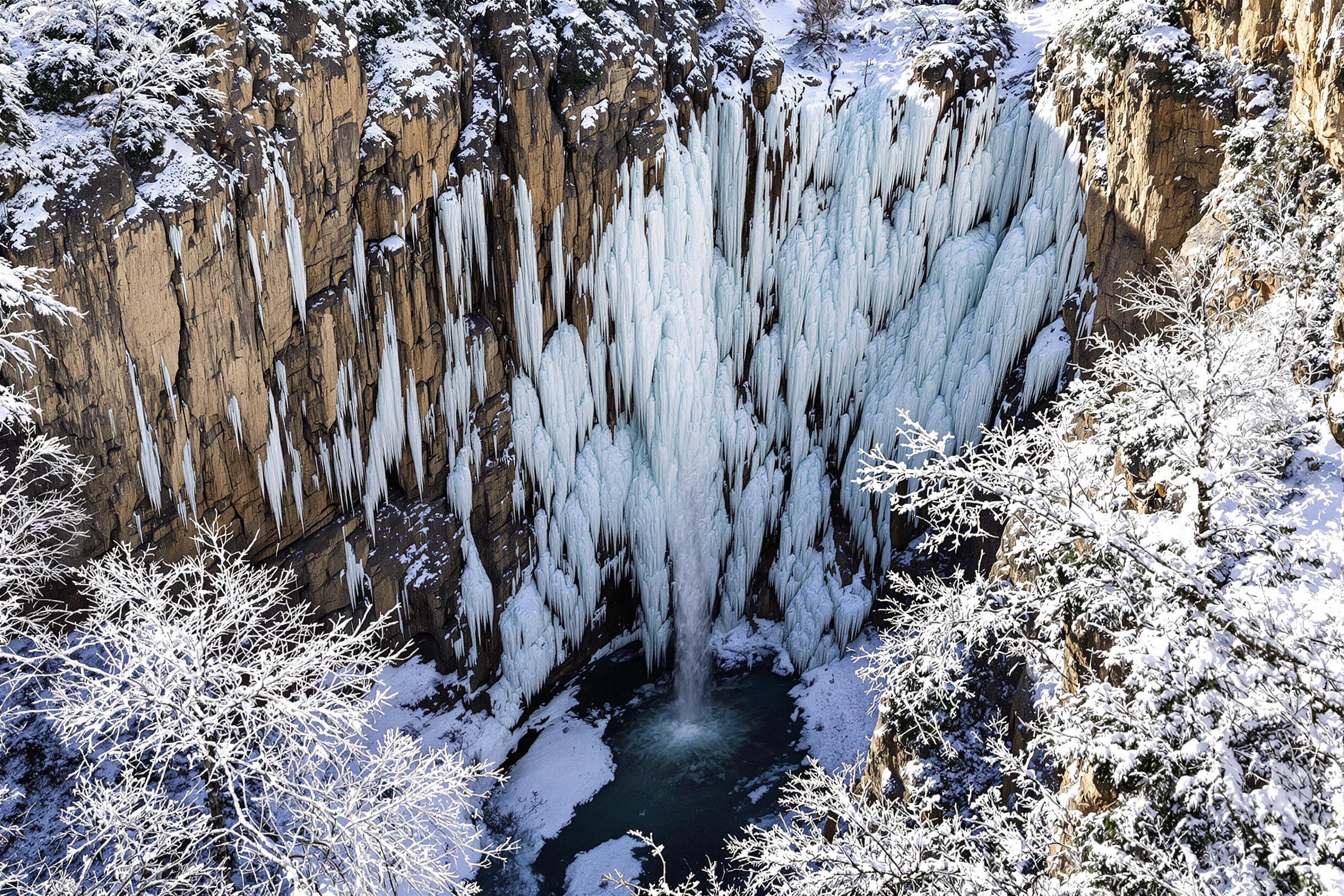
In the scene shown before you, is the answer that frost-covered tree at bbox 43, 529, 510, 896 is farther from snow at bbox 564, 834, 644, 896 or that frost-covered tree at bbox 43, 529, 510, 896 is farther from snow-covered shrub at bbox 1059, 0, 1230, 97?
snow-covered shrub at bbox 1059, 0, 1230, 97

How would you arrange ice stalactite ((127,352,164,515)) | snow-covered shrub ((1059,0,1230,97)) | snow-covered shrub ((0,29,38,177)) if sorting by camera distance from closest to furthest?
snow-covered shrub ((0,29,38,177)) < ice stalactite ((127,352,164,515)) < snow-covered shrub ((1059,0,1230,97))

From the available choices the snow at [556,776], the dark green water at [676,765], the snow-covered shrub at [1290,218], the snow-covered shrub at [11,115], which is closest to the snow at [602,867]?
the dark green water at [676,765]

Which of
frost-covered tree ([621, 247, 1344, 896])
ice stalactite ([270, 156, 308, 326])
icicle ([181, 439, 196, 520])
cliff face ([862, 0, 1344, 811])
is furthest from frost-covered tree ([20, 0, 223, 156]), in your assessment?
cliff face ([862, 0, 1344, 811])

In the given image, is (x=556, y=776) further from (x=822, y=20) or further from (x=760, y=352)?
(x=822, y=20)

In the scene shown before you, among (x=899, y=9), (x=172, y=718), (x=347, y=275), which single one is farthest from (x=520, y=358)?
Answer: (x=899, y=9)

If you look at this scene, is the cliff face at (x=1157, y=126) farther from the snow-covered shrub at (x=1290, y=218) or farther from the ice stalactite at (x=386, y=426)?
the ice stalactite at (x=386, y=426)

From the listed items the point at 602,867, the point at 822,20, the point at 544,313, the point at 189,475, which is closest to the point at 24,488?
the point at 189,475

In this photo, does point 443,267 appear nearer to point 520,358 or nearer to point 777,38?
point 520,358
